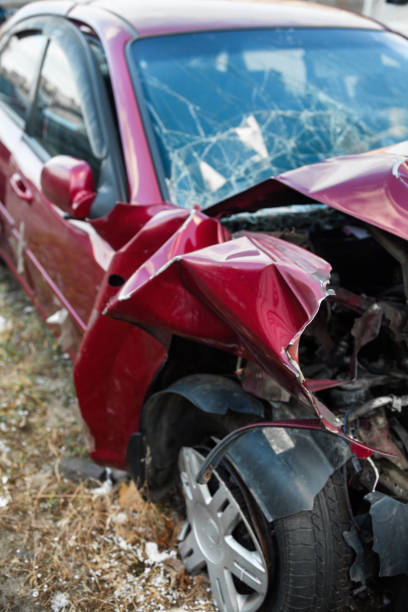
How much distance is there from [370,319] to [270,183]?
0.47 meters

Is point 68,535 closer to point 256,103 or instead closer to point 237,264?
point 237,264

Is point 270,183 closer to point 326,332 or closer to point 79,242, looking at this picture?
point 326,332

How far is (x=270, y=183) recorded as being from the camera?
5.60 ft

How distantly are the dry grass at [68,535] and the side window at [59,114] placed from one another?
3.41ft

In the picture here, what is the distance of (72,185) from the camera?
2.04 m

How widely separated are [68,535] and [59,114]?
167cm

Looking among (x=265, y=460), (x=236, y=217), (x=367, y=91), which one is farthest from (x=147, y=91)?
(x=265, y=460)

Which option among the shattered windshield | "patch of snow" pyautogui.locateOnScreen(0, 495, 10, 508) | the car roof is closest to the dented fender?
the shattered windshield

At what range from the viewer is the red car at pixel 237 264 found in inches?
59.1

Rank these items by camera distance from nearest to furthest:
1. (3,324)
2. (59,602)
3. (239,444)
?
1. (239,444)
2. (59,602)
3. (3,324)

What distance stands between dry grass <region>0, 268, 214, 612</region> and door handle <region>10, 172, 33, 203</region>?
929 millimetres

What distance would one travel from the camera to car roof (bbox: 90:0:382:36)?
2428mm

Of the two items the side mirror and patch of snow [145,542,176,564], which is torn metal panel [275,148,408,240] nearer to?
the side mirror

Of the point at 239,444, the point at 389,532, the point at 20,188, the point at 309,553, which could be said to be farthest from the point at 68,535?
the point at 20,188
